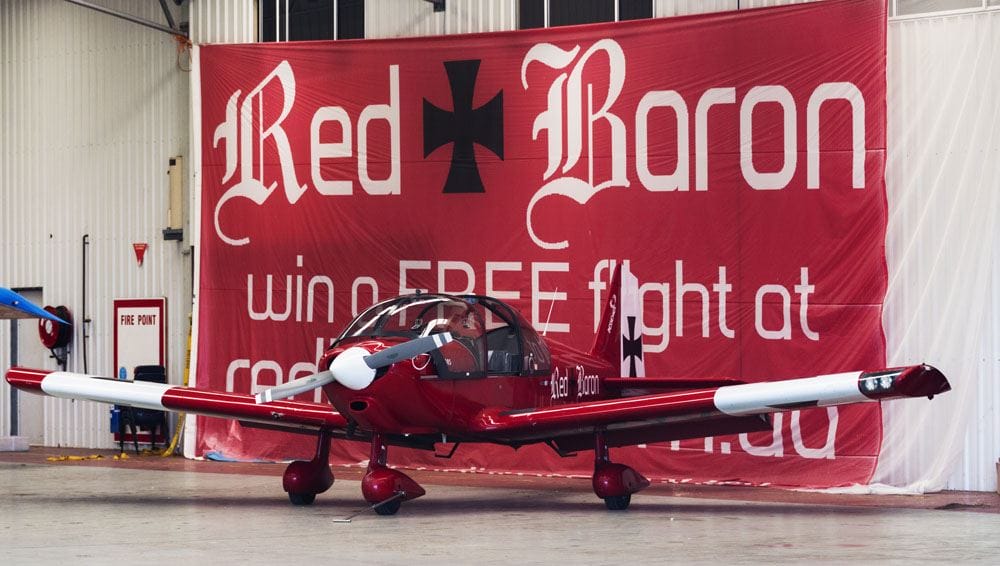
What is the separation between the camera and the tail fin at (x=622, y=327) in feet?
40.7

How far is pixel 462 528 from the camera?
904 cm

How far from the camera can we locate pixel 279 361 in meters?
15.3

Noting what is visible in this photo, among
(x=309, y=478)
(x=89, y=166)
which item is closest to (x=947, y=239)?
(x=309, y=478)

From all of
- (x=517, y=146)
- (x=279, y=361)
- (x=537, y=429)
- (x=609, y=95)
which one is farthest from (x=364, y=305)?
(x=537, y=429)

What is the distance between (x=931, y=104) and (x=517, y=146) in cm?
414

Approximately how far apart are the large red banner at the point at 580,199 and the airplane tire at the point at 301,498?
356cm

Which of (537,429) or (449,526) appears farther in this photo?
(537,429)

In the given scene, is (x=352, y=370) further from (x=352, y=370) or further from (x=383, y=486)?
(x=383, y=486)

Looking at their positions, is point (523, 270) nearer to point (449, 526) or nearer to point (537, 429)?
point (537, 429)

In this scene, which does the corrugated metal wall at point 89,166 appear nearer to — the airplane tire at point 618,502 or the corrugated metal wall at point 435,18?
the corrugated metal wall at point 435,18

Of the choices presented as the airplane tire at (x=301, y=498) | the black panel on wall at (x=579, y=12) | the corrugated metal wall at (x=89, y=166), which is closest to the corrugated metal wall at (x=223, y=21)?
the corrugated metal wall at (x=89, y=166)

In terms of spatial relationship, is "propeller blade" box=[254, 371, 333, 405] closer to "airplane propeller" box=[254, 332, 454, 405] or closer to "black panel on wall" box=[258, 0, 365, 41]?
"airplane propeller" box=[254, 332, 454, 405]

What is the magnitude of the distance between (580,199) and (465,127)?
5.16 ft

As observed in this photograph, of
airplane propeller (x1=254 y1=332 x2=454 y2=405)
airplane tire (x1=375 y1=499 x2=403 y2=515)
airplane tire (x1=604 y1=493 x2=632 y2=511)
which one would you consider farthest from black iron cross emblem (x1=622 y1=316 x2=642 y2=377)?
airplane propeller (x1=254 y1=332 x2=454 y2=405)
